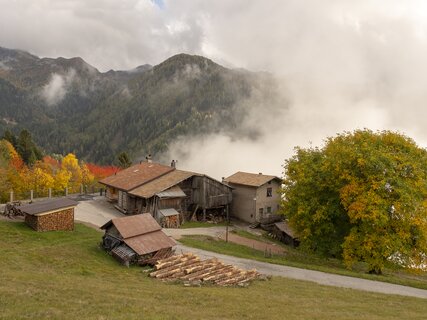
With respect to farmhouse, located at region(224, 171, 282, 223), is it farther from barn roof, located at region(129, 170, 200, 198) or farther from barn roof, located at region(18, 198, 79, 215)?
barn roof, located at region(18, 198, 79, 215)

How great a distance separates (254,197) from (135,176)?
61.9ft

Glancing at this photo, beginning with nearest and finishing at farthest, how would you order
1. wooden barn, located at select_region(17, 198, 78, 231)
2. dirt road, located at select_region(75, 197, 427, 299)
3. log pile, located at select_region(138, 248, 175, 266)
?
log pile, located at select_region(138, 248, 175, 266) → dirt road, located at select_region(75, 197, 427, 299) → wooden barn, located at select_region(17, 198, 78, 231)

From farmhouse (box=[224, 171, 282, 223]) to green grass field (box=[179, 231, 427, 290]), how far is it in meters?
12.7

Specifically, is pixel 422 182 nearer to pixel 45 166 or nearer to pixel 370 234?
pixel 370 234

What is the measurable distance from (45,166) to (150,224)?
48.3 m

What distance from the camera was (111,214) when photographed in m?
53.8

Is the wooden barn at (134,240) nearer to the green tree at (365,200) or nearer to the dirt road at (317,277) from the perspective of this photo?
the dirt road at (317,277)

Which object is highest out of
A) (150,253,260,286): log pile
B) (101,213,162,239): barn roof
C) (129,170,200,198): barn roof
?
(129,170,200,198): barn roof

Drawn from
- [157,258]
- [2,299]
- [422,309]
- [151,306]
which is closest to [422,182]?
[422,309]

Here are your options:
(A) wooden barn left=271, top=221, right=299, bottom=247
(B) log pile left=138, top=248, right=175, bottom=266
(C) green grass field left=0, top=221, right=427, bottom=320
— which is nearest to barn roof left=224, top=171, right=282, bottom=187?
(A) wooden barn left=271, top=221, right=299, bottom=247

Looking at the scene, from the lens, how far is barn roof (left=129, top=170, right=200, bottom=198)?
174ft

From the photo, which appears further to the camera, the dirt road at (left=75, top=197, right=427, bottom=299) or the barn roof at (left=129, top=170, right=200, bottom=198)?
the barn roof at (left=129, top=170, right=200, bottom=198)

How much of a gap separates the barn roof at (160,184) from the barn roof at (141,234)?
655 inches

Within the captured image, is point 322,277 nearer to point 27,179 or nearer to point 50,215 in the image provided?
point 50,215
